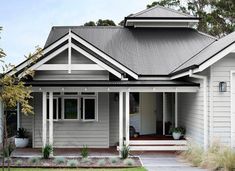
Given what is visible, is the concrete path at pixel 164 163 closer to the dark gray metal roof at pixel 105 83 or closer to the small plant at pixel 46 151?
the dark gray metal roof at pixel 105 83

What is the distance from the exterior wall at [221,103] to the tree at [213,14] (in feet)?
87.0

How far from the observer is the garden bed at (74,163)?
46.2 ft

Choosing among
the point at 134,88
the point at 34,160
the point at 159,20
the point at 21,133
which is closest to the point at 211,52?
the point at 134,88

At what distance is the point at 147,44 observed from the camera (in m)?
22.3

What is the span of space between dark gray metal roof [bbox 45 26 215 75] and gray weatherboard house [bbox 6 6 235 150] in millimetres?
49

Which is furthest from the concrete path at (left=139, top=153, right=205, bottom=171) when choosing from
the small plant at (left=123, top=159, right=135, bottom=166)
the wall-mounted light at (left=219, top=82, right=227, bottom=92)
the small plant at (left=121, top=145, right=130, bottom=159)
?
the wall-mounted light at (left=219, top=82, right=227, bottom=92)

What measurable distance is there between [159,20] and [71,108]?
812 centimetres

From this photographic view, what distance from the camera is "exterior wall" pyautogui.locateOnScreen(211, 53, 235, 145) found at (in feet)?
51.2

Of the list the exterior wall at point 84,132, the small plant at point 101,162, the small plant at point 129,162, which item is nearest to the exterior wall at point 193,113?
the small plant at point 129,162

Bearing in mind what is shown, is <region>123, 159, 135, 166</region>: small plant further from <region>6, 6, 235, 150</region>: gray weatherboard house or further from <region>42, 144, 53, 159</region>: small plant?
<region>42, 144, 53, 159</region>: small plant

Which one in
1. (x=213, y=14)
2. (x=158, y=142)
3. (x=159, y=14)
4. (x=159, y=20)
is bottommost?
(x=158, y=142)

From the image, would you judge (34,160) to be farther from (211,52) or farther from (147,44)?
(147,44)

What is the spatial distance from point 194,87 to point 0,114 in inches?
391

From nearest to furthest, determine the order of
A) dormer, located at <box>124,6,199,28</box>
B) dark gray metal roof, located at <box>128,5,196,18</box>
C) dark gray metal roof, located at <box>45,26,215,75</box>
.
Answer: dark gray metal roof, located at <box>45,26,215,75</box>, dormer, located at <box>124,6,199,28</box>, dark gray metal roof, located at <box>128,5,196,18</box>
